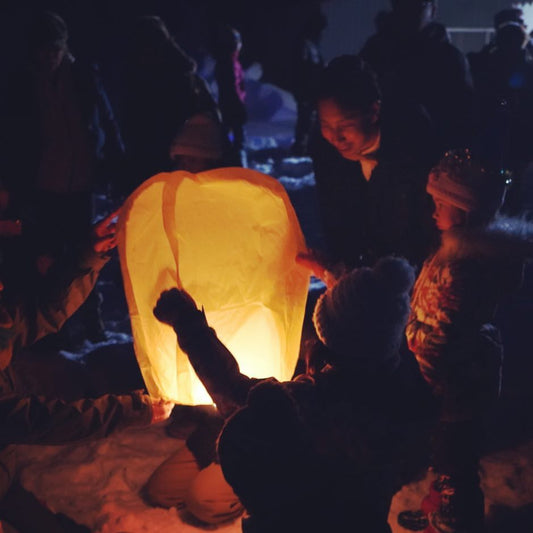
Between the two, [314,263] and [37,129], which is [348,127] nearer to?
[314,263]

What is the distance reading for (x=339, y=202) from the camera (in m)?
Result: 2.87

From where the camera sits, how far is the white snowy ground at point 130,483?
2670mm

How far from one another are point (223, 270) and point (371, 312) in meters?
0.87

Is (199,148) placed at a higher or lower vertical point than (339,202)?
higher

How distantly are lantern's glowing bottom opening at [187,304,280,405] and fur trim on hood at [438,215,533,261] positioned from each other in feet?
2.35

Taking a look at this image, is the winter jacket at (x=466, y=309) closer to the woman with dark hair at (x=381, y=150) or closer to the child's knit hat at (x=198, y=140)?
the woman with dark hair at (x=381, y=150)

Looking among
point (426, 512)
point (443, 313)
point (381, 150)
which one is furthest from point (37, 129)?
point (426, 512)

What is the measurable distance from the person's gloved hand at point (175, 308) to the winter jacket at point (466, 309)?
0.96 m

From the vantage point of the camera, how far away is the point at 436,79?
335 centimetres

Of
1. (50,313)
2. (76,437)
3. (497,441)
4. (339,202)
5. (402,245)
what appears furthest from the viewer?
(497,441)

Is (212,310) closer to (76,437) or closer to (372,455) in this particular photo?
(76,437)

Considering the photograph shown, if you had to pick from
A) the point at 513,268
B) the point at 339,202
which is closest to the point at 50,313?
the point at 339,202

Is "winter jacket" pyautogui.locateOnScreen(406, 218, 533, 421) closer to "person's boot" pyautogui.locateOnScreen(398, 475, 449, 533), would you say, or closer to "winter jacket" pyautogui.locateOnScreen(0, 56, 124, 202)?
"person's boot" pyautogui.locateOnScreen(398, 475, 449, 533)

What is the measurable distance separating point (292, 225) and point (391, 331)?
2.63ft
